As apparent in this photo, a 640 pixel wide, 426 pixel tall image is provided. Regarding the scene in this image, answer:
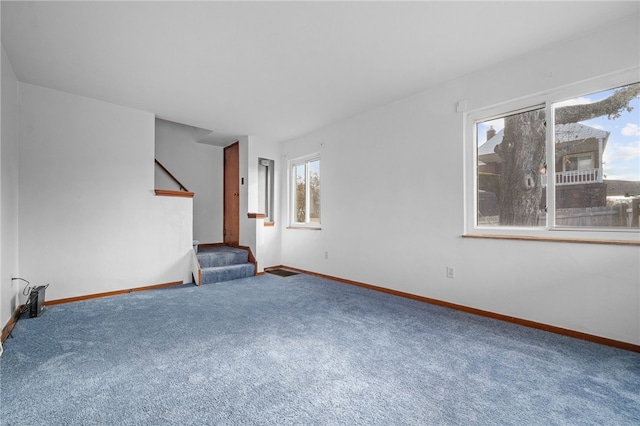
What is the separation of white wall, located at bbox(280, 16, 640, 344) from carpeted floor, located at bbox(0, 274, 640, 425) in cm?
31

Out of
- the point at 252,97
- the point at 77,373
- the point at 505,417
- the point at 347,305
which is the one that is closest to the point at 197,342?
the point at 77,373

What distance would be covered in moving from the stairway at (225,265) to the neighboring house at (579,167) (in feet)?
13.8

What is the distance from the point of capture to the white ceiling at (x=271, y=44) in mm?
2100

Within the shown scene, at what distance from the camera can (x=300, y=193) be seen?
555 centimetres

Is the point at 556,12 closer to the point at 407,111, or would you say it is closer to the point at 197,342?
the point at 407,111

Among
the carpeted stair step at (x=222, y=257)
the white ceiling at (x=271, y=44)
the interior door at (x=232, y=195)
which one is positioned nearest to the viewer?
the white ceiling at (x=271, y=44)

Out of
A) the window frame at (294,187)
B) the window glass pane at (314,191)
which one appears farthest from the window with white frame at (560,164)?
the window frame at (294,187)

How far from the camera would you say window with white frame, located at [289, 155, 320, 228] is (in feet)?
17.0

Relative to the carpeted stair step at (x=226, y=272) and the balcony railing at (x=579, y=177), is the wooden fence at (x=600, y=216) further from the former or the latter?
the carpeted stair step at (x=226, y=272)

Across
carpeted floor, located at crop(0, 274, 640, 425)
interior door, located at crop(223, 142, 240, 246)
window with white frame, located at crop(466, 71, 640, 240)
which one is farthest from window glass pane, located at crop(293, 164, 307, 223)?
window with white frame, located at crop(466, 71, 640, 240)

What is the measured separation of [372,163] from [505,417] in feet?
10.4

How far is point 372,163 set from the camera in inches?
161

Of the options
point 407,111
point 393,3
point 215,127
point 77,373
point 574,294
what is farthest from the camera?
point 215,127

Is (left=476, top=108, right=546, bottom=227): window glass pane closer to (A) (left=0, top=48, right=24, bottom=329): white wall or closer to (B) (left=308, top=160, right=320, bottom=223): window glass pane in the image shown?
(B) (left=308, top=160, right=320, bottom=223): window glass pane
